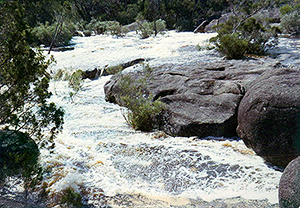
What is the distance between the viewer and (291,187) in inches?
98.3

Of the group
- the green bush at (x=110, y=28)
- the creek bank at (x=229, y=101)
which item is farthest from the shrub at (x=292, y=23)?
the green bush at (x=110, y=28)

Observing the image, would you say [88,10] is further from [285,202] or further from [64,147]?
[285,202]

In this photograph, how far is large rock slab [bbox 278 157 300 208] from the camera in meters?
2.43

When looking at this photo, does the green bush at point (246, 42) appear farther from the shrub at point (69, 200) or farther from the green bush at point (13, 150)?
the shrub at point (69, 200)

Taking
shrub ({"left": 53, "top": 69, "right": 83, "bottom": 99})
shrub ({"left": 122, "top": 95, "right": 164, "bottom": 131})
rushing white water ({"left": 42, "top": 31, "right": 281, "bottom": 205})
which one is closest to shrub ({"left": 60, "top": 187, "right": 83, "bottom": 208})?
rushing white water ({"left": 42, "top": 31, "right": 281, "bottom": 205})

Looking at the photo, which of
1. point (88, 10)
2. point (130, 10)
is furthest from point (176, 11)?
point (88, 10)

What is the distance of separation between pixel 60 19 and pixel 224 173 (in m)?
17.0

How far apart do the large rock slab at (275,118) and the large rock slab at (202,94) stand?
80cm

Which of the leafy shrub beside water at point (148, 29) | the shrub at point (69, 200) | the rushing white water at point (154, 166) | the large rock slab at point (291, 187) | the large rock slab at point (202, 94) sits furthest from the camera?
the leafy shrub beside water at point (148, 29)

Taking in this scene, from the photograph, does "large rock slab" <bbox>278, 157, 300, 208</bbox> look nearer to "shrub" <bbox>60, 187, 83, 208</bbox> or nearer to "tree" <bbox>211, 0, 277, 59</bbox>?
"shrub" <bbox>60, 187, 83, 208</bbox>

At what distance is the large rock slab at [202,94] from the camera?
4691mm

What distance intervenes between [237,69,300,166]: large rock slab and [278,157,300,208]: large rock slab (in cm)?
72

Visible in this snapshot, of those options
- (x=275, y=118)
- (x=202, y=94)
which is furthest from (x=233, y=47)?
(x=275, y=118)

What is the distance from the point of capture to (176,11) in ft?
102
